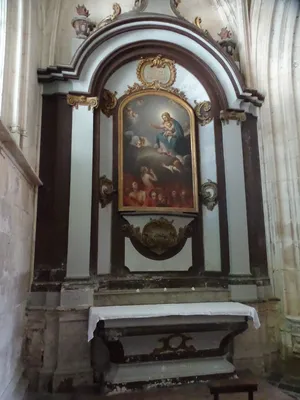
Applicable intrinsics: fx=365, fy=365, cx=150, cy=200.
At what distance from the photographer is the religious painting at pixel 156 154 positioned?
5.09 m

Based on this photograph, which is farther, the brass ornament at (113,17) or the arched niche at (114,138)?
the brass ornament at (113,17)

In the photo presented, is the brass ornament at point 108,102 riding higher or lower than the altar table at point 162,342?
higher

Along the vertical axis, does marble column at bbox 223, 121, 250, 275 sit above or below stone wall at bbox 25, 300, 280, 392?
above

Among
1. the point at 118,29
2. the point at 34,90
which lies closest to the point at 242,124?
the point at 118,29

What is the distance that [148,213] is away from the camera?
5008mm

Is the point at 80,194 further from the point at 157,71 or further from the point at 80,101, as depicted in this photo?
the point at 157,71

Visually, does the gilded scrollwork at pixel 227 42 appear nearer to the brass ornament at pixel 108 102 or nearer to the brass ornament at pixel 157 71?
the brass ornament at pixel 157 71

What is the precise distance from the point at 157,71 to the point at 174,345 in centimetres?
390

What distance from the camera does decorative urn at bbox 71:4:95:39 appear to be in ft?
17.0

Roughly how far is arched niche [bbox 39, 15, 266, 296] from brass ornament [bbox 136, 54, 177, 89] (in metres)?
0.09

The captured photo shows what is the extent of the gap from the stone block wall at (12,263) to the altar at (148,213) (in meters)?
0.29

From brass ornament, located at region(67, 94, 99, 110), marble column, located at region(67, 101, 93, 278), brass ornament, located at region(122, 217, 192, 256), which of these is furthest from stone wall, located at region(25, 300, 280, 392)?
brass ornament, located at region(67, 94, 99, 110)

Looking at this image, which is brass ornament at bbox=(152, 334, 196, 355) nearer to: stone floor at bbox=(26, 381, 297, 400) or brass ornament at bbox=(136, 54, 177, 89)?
stone floor at bbox=(26, 381, 297, 400)

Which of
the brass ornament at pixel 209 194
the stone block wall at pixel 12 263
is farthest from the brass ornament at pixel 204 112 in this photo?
the stone block wall at pixel 12 263
